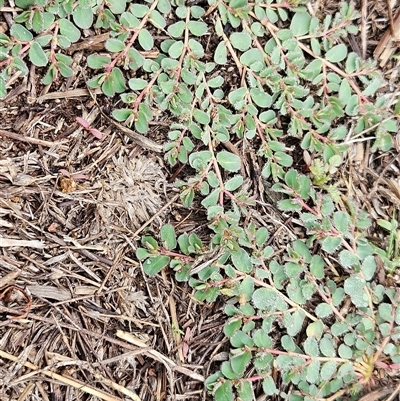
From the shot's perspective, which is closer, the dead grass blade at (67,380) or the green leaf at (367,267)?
the dead grass blade at (67,380)

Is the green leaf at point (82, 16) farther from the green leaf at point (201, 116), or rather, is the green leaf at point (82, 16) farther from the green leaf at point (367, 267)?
the green leaf at point (367, 267)

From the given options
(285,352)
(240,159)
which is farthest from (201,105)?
(285,352)

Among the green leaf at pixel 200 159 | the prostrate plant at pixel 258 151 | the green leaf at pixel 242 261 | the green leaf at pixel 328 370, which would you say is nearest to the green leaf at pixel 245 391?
the prostrate plant at pixel 258 151

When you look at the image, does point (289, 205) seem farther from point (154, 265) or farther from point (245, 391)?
point (245, 391)

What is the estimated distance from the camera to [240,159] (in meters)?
2.09

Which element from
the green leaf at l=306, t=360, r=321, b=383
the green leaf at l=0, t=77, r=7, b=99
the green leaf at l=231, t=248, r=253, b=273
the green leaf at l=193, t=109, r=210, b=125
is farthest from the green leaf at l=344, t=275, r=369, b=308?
the green leaf at l=0, t=77, r=7, b=99

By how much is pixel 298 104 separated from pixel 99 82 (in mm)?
703

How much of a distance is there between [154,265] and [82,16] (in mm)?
873

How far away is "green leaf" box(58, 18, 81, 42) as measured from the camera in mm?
1952

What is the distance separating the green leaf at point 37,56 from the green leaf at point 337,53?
1.00m

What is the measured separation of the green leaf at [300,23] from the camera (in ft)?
6.90

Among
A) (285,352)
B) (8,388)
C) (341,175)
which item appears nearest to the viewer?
(8,388)

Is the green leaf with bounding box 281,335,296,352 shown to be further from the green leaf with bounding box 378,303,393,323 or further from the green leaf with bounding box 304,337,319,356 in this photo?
the green leaf with bounding box 378,303,393,323

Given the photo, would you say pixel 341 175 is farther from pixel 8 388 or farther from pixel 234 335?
pixel 8 388
